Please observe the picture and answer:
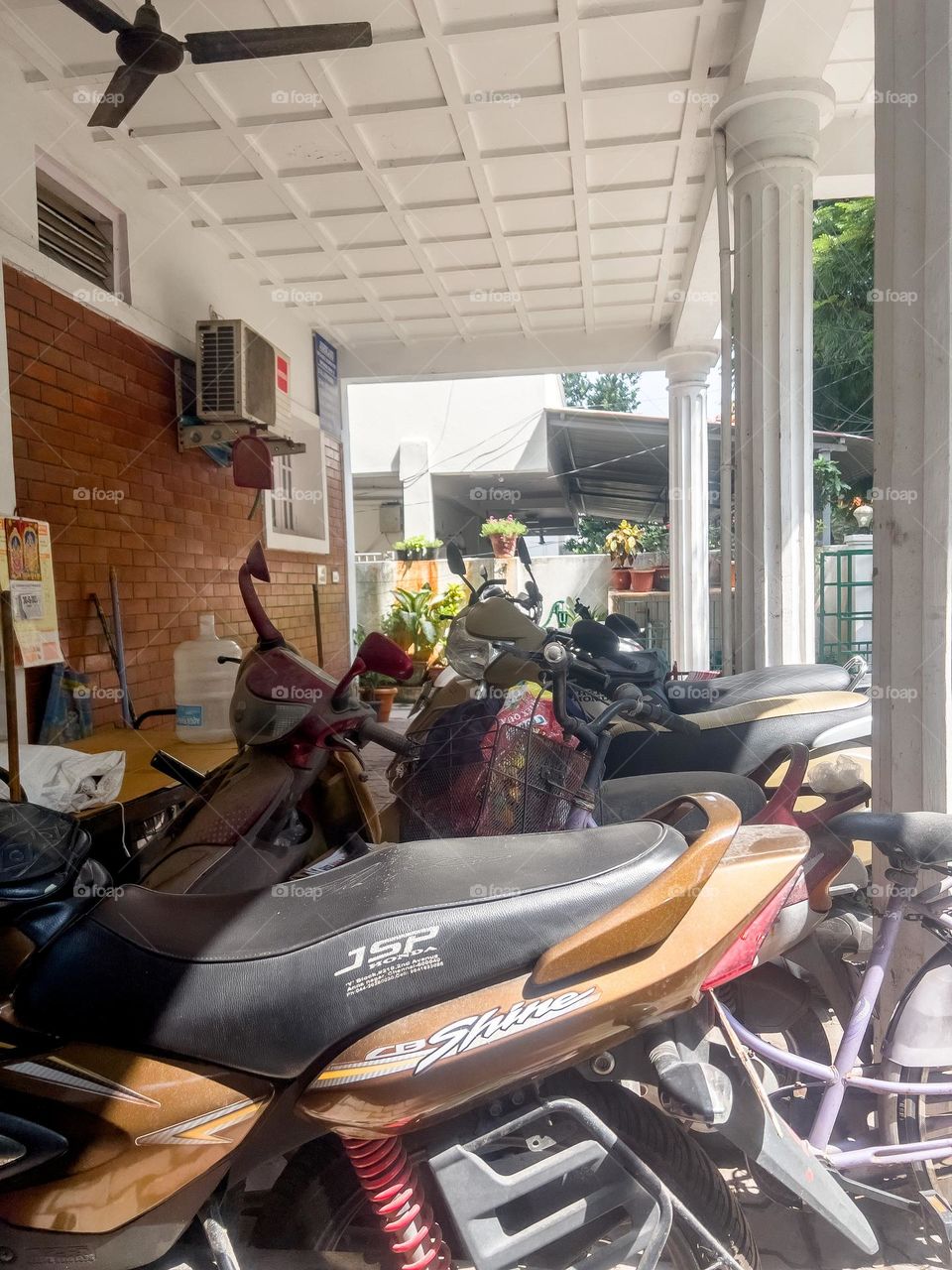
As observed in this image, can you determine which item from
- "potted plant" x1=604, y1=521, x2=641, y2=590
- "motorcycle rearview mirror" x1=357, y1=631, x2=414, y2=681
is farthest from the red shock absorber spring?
"potted plant" x1=604, y1=521, x2=641, y2=590

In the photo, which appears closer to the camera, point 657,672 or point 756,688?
point 657,672

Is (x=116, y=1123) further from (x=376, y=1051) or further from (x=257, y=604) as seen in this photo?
(x=257, y=604)

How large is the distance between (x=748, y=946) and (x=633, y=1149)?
325 mm

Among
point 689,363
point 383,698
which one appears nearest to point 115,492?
point 383,698

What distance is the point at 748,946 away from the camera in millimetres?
1167

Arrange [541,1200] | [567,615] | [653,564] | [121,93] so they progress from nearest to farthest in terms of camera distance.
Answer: [541,1200], [121,93], [567,615], [653,564]

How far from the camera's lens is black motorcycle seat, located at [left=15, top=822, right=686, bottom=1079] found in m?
0.97

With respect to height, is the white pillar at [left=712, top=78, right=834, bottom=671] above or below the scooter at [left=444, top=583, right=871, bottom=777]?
above

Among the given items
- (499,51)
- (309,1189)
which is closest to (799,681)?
(309,1189)

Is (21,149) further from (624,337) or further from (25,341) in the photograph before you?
(624,337)

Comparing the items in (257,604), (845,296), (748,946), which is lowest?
(748,946)

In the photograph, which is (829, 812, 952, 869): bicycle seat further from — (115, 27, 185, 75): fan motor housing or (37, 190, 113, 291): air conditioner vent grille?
(37, 190, 113, 291): air conditioner vent grille

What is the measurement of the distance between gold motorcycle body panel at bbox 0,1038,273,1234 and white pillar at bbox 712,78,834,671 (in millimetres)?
3539

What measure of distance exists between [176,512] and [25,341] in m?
1.50
